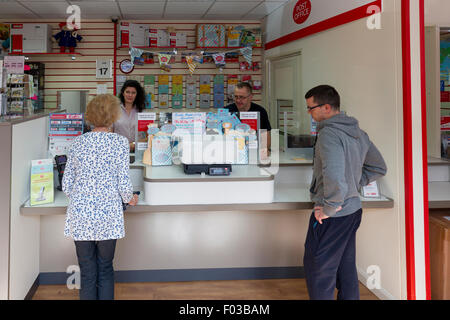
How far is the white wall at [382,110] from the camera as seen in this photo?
3152 mm

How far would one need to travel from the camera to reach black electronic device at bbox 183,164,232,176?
120 inches

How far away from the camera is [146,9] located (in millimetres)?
6453

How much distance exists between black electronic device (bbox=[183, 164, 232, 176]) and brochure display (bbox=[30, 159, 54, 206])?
1008 millimetres

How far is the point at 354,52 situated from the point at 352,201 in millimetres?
1885

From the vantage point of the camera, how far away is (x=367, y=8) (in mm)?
3662

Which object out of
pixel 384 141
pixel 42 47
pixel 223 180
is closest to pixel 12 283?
pixel 223 180

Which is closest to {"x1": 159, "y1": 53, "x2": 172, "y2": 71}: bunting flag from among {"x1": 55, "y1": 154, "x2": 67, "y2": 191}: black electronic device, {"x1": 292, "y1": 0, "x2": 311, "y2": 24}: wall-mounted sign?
{"x1": 292, "y1": 0, "x2": 311, "y2": 24}: wall-mounted sign

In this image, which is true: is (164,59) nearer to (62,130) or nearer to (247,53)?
(247,53)

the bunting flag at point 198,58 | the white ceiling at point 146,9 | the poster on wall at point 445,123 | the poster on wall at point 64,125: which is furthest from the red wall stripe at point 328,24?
the poster on wall at point 64,125

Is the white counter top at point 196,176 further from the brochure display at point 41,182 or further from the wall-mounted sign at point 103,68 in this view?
the wall-mounted sign at point 103,68

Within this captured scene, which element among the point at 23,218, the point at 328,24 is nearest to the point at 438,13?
the point at 328,24

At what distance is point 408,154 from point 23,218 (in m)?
2.80
